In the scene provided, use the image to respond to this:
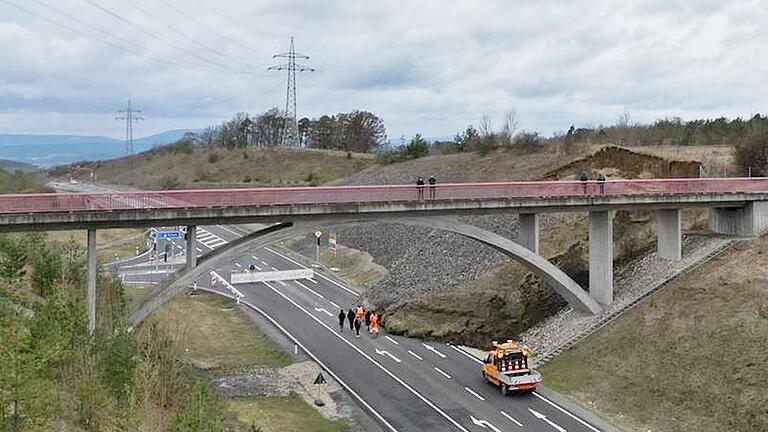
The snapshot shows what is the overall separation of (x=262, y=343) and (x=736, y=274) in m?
21.7

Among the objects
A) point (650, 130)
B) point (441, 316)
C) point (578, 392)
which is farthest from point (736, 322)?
point (650, 130)

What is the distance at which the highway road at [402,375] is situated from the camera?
22.9m

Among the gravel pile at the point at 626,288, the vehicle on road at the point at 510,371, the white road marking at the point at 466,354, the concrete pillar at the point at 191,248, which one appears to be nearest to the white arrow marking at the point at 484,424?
the vehicle on road at the point at 510,371

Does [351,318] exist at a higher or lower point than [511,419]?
higher

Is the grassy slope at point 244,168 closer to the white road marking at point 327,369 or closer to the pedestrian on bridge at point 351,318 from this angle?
the white road marking at point 327,369

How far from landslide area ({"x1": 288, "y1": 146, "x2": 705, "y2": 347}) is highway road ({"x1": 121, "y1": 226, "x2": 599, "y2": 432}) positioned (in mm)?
1836

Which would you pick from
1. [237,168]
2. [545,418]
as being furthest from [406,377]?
A: [237,168]

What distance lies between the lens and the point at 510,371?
82.4 ft

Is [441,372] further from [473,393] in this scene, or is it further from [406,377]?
[473,393]

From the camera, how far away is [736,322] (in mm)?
25266

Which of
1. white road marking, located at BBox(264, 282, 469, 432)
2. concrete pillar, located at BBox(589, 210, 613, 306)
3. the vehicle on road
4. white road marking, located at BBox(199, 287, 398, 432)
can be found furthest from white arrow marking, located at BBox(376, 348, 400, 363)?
concrete pillar, located at BBox(589, 210, 613, 306)

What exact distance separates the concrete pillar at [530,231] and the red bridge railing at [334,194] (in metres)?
1.57

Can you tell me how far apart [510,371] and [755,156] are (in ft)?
84.5

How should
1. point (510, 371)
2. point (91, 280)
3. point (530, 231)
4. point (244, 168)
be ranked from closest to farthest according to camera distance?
point (91, 280) → point (510, 371) → point (530, 231) → point (244, 168)
